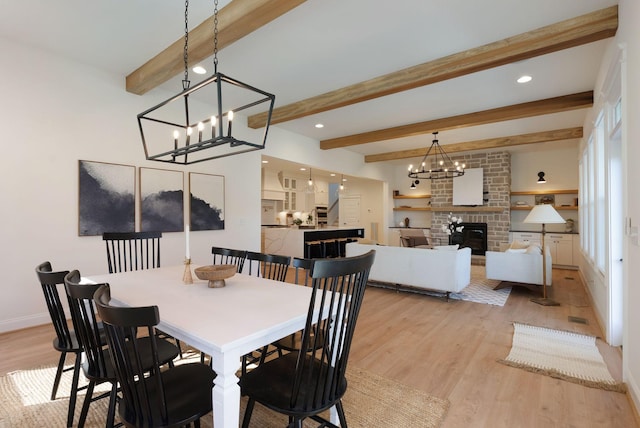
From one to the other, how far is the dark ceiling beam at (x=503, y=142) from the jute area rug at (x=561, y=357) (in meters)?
4.53

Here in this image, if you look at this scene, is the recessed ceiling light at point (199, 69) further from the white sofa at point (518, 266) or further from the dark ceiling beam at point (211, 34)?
the white sofa at point (518, 266)

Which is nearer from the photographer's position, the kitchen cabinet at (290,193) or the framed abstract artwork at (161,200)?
the framed abstract artwork at (161,200)

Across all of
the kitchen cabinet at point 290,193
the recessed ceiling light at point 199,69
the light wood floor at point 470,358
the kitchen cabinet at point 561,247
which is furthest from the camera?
the kitchen cabinet at point 290,193

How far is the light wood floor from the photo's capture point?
193 cm

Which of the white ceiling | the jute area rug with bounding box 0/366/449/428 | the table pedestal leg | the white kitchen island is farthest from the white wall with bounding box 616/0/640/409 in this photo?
the white kitchen island

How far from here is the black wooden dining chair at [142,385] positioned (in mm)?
1032

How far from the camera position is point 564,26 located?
2.69 metres

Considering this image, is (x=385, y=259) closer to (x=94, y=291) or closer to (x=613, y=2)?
(x=613, y=2)

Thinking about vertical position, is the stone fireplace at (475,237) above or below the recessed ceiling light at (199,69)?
below

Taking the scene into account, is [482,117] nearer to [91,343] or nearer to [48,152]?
[91,343]

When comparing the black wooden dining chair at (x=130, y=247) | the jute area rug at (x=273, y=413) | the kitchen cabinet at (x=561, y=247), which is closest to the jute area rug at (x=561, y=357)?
the jute area rug at (x=273, y=413)

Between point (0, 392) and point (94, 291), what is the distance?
5.71ft

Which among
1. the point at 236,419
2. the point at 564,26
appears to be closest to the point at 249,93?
the point at 564,26

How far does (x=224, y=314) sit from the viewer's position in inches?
57.7
